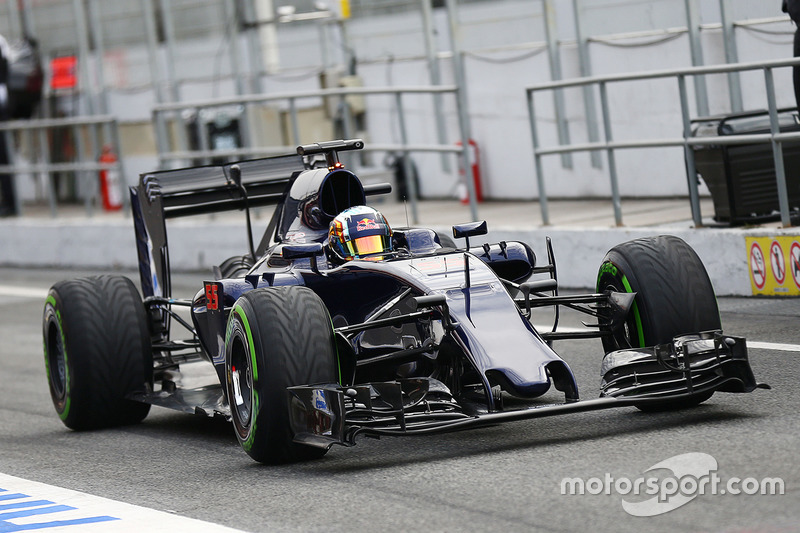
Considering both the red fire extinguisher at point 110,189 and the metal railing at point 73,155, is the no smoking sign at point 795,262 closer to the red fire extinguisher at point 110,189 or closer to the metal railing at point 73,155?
the metal railing at point 73,155

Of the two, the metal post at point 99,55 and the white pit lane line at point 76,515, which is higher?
the metal post at point 99,55

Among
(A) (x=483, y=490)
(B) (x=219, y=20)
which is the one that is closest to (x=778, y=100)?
(A) (x=483, y=490)

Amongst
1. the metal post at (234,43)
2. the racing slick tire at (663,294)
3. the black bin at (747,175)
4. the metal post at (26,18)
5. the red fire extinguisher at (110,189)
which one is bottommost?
the racing slick tire at (663,294)

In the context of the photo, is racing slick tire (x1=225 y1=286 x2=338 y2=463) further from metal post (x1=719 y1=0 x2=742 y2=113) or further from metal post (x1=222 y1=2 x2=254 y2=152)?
metal post (x1=222 y1=2 x2=254 y2=152)

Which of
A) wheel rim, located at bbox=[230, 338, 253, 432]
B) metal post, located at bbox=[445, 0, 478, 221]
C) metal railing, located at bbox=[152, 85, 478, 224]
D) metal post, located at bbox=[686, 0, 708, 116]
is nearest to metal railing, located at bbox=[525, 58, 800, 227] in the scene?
metal post, located at bbox=[445, 0, 478, 221]

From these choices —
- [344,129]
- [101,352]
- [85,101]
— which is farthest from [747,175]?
[85,101]

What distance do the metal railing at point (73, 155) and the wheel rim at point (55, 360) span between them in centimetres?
1004

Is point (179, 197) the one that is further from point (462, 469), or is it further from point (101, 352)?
point (462, 469)

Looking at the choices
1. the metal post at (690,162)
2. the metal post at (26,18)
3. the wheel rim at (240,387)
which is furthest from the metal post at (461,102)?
the metal post at (26,18)

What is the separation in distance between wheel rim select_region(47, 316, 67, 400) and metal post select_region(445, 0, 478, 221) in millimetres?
5888

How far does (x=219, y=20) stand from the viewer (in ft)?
76.6

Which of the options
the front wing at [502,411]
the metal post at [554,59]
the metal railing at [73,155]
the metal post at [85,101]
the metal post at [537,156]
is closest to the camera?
the front wing at [502,411]

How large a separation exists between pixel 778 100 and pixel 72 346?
7.71 meters

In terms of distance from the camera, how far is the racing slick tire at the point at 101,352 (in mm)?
9328
